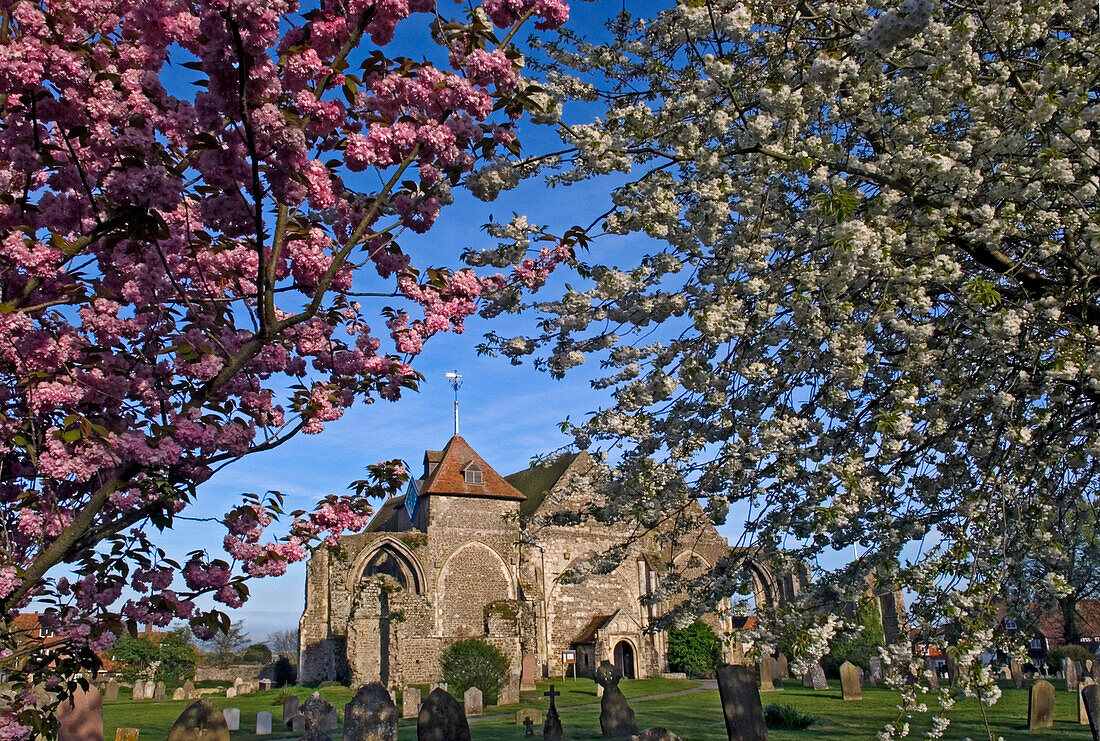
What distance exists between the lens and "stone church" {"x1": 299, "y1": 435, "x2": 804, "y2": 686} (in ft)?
93.2

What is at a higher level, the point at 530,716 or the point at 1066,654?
the point at 530,716

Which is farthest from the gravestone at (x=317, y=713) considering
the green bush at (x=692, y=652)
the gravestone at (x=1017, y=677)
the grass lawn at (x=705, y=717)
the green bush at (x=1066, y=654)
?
the green bush at (x=1066, y=654)

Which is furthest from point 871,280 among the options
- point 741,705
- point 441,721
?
point 441,721

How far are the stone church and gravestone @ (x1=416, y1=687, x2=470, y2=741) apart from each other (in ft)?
52.9

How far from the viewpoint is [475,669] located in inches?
945

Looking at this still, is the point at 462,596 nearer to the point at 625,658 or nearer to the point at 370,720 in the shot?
the point at 625,658

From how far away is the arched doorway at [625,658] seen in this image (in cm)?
3281

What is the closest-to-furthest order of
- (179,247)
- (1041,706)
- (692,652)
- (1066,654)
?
(179,247) → (1041,706) → (1066,654) → (692,652)

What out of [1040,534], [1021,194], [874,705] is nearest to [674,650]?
[874,705]

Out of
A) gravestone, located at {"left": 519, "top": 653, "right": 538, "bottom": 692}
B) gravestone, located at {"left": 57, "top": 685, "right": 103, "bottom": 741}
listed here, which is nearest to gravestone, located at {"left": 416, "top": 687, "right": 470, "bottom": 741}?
gravestone, located at {"left": 57, "top": 685, "right": 103, "bottom": 741}

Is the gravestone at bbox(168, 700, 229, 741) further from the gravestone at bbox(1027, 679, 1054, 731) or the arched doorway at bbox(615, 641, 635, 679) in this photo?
the arched doorway at bbox(615, 641, 635, 679)

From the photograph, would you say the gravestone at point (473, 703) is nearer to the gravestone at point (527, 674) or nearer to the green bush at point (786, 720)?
the gravestone at point (527, 674)

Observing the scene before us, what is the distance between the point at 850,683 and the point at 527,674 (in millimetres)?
12063

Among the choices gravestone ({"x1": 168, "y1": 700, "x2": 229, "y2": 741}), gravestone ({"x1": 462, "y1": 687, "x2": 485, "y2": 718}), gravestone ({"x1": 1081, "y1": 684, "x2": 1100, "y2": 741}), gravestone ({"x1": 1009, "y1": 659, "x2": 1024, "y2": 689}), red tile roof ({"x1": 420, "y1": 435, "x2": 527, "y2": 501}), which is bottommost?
gravestone ({"x1": 1009, "y1": 659, "x2": 1024, "y2": 689})
